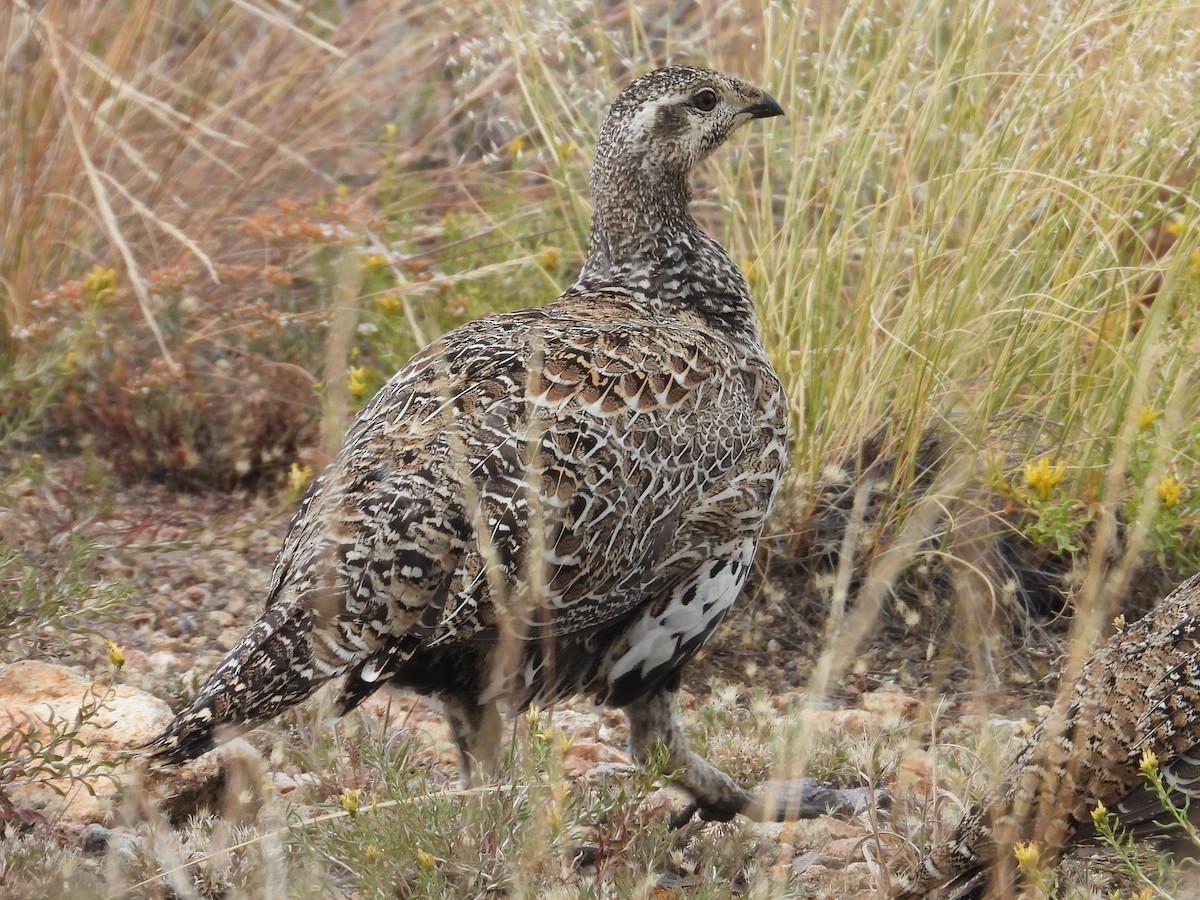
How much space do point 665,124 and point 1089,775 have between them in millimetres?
2085

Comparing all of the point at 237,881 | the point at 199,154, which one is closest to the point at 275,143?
the point at 199,154

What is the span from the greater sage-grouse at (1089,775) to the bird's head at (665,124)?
187 cm

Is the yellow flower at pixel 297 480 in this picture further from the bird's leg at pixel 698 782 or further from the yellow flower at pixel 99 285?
the bird's leg at pixel 698 782

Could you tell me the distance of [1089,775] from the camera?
2.95 m

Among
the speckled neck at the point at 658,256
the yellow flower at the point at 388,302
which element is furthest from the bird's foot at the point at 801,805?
the yellow flower at the point at 388,302

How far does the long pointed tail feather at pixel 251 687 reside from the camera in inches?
119

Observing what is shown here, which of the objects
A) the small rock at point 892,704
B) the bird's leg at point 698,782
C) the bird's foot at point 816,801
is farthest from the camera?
the small rock at point 892,704

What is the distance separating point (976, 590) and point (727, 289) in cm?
120

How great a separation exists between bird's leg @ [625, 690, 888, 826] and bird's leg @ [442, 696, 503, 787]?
0.37 meters

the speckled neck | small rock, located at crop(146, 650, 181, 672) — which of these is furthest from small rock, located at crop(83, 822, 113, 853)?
the speckled neck

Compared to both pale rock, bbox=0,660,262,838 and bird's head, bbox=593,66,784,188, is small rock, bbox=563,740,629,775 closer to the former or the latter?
pale rock, bbox=0,660,262,838

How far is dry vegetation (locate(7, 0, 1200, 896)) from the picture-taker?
326 centimetres

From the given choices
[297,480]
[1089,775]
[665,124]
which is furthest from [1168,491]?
[297,480]

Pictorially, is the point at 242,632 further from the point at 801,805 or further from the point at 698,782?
the point at 801,805
